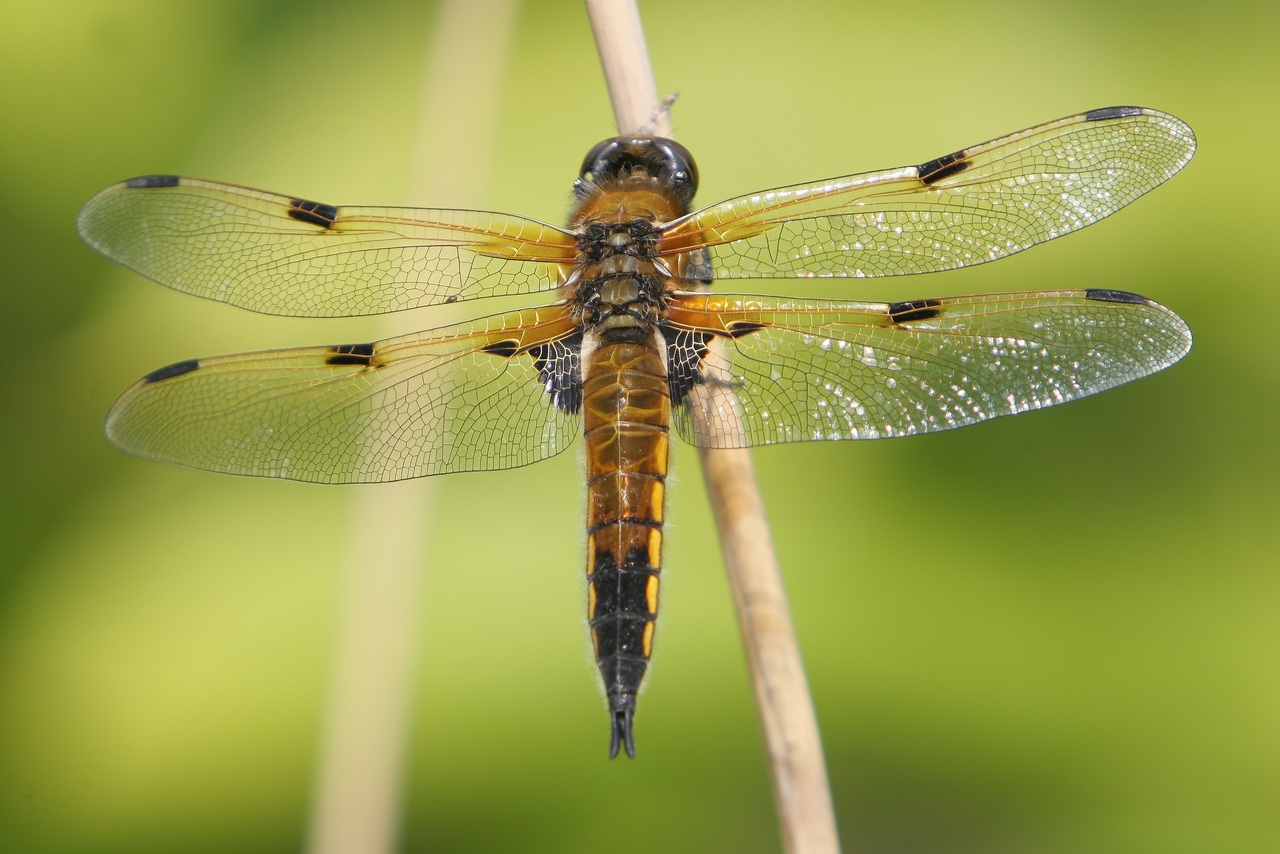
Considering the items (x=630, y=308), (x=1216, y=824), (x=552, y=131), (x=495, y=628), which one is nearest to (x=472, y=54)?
(x=552, y=131)

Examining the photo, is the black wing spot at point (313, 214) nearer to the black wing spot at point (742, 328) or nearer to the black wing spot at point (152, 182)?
the black wing spot at point (152, 182)

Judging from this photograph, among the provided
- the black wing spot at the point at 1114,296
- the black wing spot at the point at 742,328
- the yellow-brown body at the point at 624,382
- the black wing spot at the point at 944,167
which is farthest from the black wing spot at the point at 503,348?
the black wing spot at the point at 1114,296

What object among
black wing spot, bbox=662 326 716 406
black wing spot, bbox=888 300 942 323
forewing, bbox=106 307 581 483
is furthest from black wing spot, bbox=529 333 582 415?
black wing spot, bbox=888 300 942 323

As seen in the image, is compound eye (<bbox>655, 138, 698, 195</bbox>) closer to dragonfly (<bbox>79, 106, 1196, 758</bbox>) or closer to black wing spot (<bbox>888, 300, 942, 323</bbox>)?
dragonfly (<bbox>79, 106, 1196, 758</bbox>)

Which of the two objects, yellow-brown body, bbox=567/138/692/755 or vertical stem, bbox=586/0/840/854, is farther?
yellow-brown body, bbox=567/138/692/755

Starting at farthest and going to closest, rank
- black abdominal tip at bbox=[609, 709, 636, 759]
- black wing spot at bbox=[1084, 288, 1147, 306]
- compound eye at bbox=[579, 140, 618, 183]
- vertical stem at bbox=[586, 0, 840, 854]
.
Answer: compound eye at bbox=[579, 140, 618, 183]
black wing spot at bbox=[1084, 288, 1147, 306]
black abdominal tip at bbox=[609, 709, 636, 759]
vertical stem at bbox=[586, 0, 840, 854]

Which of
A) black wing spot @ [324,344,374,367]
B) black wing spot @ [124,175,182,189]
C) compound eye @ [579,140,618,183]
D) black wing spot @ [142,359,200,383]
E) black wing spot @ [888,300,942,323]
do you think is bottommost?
black wing spot @ [888,300,942,323]
